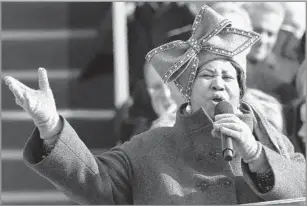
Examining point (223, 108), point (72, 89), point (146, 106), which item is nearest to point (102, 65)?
point (72, 89)

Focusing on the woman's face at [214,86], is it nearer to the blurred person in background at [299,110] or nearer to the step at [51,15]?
the blurred person in background at [299,110]

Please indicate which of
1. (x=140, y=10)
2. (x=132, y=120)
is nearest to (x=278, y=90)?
(x=132, y=120)

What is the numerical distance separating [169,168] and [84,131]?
3102 millimetres

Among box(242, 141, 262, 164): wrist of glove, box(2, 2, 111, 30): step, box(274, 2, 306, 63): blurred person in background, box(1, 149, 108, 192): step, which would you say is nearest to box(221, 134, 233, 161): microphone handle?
box(242, 141, 262, 164): wrist of glove

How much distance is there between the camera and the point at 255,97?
439cm

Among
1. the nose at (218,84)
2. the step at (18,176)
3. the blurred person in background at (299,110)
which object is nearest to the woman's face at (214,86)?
the nose at (218,84)

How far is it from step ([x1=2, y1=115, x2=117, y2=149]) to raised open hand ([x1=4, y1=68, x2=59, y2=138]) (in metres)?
2.92

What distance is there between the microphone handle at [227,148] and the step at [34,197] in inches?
120

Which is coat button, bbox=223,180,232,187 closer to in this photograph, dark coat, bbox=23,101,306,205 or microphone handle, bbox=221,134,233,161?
dark coat, bbox=23,101,306,205

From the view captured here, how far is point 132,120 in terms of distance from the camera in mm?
5137

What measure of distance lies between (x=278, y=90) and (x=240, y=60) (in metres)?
1.65

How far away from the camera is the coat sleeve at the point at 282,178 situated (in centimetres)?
323

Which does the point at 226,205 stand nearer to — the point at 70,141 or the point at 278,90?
the point at 70,141

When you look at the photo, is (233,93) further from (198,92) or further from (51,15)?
(51,15)
